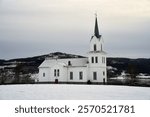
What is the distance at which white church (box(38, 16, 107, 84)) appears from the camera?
2398 inches

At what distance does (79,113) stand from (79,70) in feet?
149

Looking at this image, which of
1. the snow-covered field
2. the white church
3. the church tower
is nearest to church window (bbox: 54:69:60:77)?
the white church

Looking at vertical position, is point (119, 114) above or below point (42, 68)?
below

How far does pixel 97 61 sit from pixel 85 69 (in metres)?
2.75

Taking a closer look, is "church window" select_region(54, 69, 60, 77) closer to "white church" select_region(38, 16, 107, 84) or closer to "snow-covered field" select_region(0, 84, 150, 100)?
"white church" select_region(38, 16, 107, 84)

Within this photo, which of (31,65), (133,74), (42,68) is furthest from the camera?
(31,65)

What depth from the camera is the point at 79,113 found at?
16219 millimetres

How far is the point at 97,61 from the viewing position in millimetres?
61344

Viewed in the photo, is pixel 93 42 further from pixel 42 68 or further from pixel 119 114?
pixel 119 114

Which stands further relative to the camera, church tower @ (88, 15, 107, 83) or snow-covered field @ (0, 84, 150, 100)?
church tower @ (88, 15, 107, 83)

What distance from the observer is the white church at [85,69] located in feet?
200

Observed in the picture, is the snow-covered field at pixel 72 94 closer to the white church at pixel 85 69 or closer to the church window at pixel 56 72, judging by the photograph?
the white church at pixel 85 69

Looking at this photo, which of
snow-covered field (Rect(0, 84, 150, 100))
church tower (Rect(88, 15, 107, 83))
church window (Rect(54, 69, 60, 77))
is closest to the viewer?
snow-covered field (Rect(0, 84, 150, 100))

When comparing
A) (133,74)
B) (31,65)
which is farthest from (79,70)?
(31,65)
